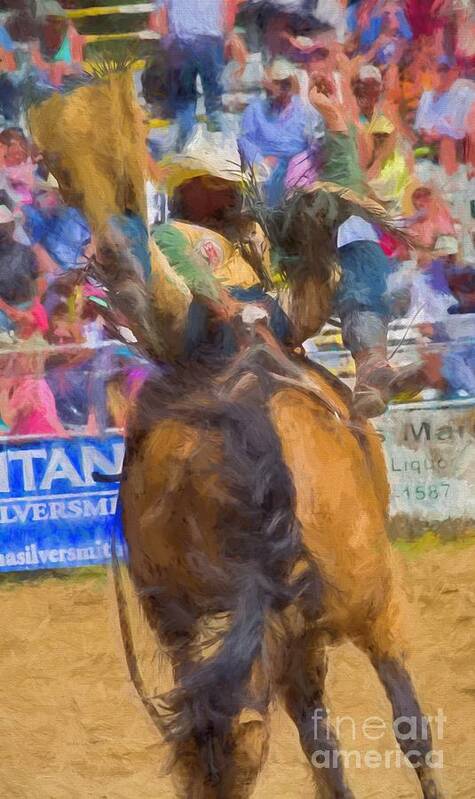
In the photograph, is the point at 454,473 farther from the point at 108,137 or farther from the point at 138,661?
the point at 108,137

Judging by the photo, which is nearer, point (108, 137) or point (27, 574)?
point (108, 137)

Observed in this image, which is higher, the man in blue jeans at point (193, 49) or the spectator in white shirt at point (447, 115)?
the man in blue jeans at point (193, 49)

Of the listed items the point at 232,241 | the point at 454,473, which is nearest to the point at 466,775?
the point at 454,473

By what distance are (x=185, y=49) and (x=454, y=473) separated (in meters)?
0.84

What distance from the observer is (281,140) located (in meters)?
1.29

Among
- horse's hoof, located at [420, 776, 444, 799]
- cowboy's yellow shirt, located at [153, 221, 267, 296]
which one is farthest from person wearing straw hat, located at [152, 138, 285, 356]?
horse's hoof, located at [420, 776, 444, 799]

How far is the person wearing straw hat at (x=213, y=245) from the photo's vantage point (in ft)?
4.20

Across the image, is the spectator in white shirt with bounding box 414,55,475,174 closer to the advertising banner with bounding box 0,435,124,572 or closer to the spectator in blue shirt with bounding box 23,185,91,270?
the spectator in blue shirt with bounding box 23,185,91,270

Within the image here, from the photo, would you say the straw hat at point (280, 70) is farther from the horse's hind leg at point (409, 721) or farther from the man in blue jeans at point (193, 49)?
the horse's hind leg at point (409, 721)

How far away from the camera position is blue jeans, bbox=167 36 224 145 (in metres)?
1.26

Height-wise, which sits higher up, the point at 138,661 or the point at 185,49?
the point at 185,49

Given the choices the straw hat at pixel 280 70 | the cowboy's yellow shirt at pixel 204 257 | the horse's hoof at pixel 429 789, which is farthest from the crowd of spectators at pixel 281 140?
the horse's hoof at pixel 429 789

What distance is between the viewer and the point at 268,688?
135 centimetres

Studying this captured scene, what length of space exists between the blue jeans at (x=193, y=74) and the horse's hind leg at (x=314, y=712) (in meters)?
0.88
